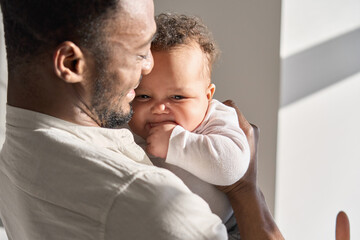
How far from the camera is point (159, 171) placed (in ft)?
2.82

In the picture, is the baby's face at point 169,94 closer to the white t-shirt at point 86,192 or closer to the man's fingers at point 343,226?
the white t-shirt at point 86,192

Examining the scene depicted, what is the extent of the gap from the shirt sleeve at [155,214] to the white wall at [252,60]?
1281 mm

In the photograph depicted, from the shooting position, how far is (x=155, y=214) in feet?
2.63

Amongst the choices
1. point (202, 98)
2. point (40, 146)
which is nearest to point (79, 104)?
point (40, 146)

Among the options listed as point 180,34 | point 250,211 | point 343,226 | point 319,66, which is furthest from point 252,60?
point 343,226

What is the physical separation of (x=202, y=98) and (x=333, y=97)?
3.47 feet

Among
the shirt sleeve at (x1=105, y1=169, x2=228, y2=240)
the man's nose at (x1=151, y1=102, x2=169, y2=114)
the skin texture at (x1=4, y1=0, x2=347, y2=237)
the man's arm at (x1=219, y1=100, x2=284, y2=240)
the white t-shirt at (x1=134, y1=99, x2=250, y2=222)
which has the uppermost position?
the skin texture at (x1=4, y1=0, x2=347, y2=237)

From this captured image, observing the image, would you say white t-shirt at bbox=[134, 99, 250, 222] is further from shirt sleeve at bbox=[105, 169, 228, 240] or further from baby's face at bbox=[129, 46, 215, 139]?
shirt sleeve at bbox=[105, 169, 228, 240]

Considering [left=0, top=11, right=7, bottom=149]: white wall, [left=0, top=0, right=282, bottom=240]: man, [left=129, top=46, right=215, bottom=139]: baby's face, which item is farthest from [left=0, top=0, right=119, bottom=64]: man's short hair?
[left=0, top=11, right=7, bottom=149]: white wall

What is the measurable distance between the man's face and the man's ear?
37 millimetres

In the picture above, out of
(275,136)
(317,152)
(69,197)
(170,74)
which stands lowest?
(317,152)

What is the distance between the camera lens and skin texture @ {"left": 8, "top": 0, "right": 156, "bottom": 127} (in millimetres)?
941

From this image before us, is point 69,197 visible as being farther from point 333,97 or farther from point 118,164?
point 333,97

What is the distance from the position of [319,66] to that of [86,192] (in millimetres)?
1591
